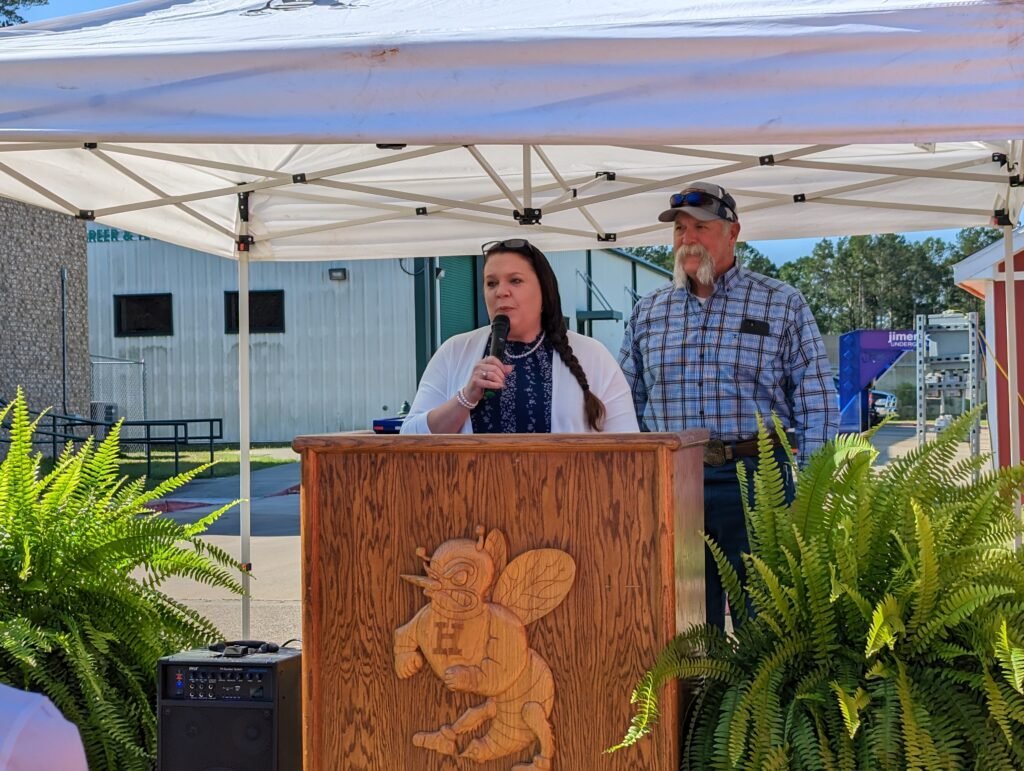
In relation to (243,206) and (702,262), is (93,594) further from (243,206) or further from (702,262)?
(243,206)

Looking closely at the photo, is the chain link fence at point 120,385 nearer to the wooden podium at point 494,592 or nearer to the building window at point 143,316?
the building window at point 143,316

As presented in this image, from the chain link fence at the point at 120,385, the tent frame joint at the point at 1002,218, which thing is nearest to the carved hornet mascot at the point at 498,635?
the tent frame joint at the point at 1002,218

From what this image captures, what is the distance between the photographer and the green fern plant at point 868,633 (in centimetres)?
243

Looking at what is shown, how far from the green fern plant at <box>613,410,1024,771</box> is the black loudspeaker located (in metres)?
1.01

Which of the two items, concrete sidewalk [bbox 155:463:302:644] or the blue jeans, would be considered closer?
the blue jeans

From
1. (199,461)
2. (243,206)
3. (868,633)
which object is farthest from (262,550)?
(199,461)

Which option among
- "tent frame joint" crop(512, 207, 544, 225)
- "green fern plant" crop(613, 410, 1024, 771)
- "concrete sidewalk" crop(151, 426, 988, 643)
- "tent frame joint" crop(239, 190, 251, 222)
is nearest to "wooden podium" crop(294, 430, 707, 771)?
"green fern plant" crop(613, 410, 1024, 771)

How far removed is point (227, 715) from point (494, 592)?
0.97 meters

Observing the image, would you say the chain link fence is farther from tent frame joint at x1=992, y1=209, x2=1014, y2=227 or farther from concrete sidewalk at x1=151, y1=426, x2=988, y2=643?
tent frame joint at x1=992, y1=209, x2=1014, y2=227

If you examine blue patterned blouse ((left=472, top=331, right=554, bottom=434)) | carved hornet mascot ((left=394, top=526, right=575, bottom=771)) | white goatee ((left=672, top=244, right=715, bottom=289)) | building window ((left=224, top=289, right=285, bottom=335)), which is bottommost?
carved hornet mascot ((left=394, top=526, right=575, bottom=771))

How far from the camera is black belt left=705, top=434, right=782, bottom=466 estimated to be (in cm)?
383

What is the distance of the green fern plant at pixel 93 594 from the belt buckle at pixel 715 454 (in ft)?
5.30

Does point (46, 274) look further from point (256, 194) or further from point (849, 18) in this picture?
point (849, 18)

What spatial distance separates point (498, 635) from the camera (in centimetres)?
240
